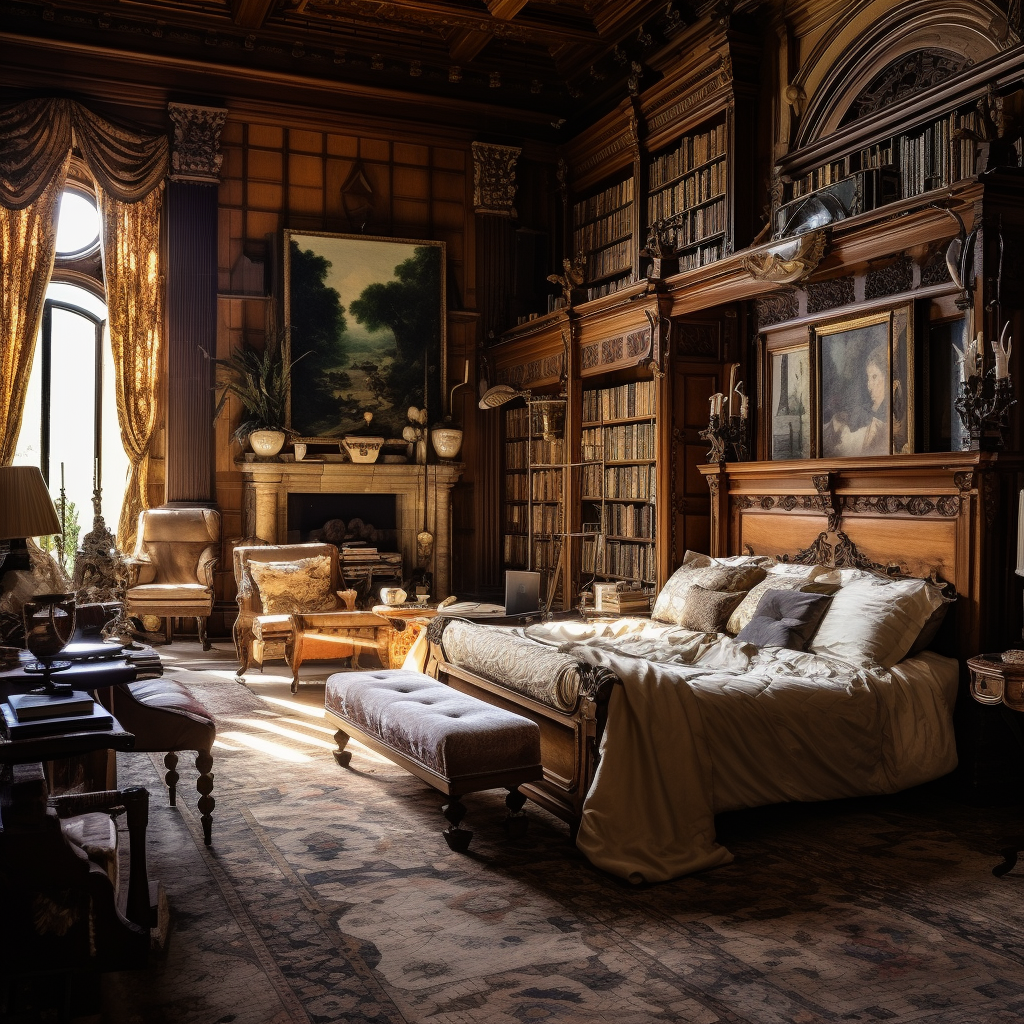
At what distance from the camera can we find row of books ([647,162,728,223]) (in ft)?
24.5

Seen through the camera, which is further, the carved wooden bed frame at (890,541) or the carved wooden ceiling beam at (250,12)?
the carved wooden ceiling beam at (250,12)

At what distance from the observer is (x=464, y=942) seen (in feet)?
10.0

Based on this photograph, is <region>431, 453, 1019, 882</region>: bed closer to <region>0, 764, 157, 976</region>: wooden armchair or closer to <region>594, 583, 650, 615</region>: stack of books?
<region>594, 583, 650, 615</region>: stack of books

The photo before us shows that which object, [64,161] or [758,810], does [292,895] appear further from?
[64,161]

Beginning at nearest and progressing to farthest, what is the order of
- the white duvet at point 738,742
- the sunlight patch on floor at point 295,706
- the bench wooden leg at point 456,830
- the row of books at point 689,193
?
the white duvet at point 738,742, the bench wooden leg at point 456,830, the sunlight patch on floor at point 295,706, the row of books at point 689,193

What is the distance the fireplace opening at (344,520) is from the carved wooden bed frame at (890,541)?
4000mm

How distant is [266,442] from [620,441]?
10.4 feet

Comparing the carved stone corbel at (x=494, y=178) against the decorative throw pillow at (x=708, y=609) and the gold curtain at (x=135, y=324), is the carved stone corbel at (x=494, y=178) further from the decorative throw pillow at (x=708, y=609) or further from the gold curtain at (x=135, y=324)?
the decorative throw pillow at (x=708, y=609)

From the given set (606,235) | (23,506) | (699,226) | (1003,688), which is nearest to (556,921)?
(1003,688)

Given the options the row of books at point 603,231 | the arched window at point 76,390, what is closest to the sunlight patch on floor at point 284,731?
the arched window at point 76,390

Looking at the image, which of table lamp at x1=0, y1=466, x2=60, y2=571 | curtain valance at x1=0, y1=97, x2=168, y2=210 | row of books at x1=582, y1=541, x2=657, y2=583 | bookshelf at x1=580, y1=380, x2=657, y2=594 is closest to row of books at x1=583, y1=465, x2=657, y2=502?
bookshelf at x1=580, y1=380, x2=657, y2=594

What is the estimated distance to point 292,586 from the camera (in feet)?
25.0

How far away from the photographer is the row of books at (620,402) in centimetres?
739

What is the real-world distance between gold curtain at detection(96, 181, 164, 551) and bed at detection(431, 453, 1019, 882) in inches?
187
